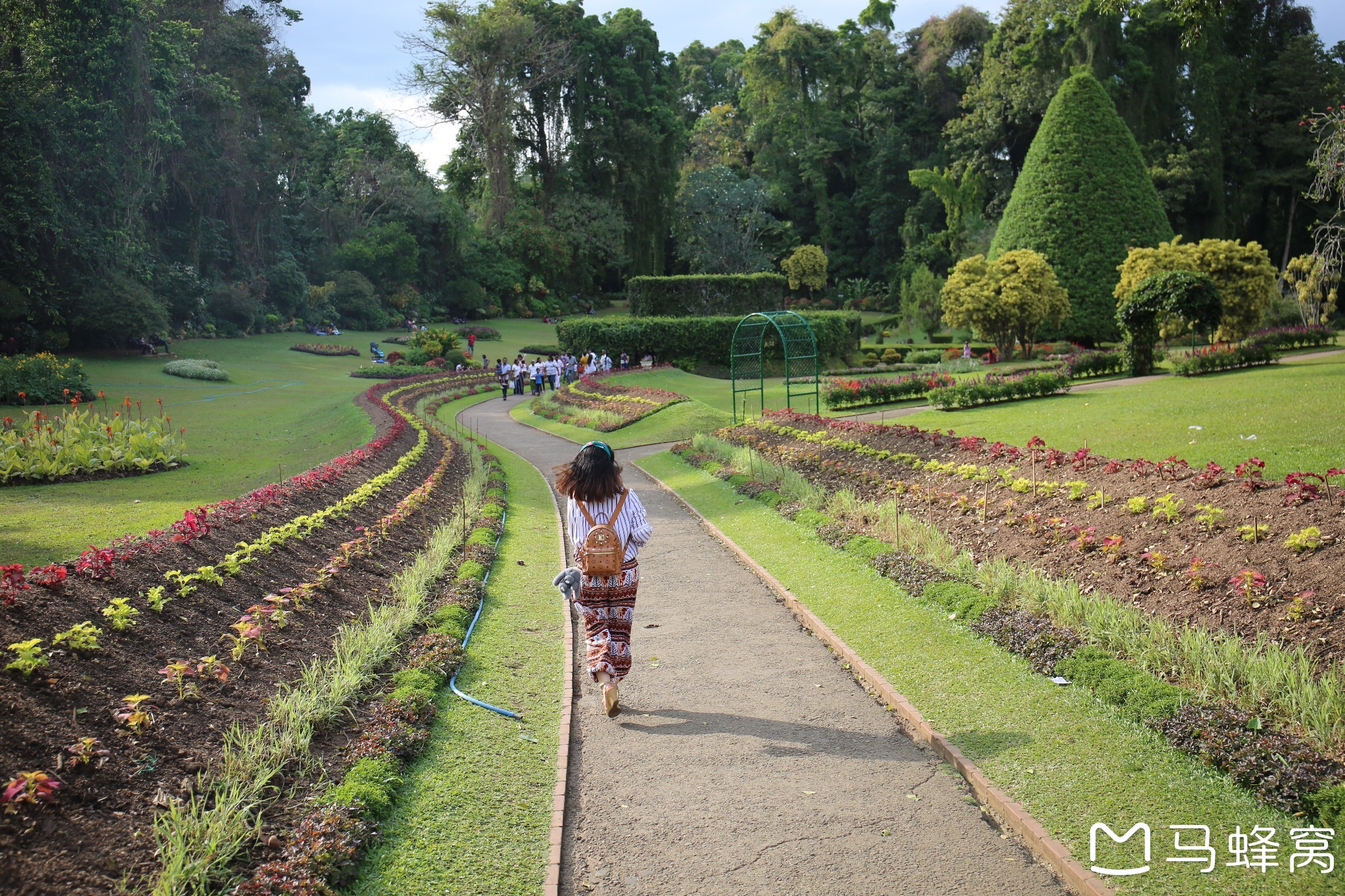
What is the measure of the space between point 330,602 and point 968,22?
201ft

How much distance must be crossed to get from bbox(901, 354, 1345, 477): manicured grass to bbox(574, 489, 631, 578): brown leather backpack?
7.14 m

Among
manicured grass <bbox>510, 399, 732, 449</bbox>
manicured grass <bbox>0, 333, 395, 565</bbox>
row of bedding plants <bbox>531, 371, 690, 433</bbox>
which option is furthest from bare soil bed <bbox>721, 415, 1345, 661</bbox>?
row of bedding plants <bbox>531, 371, 690, 433</bbox>

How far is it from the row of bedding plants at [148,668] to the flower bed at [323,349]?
109 feet

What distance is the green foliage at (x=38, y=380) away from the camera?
2059 cm

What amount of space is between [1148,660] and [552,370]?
93.8 feet

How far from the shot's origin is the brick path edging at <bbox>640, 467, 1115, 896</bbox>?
12.3 feet

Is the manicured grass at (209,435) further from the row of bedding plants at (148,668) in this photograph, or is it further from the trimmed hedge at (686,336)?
the trimmed hedge at (686,336)

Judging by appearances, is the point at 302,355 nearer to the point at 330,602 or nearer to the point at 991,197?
the point at 330,602

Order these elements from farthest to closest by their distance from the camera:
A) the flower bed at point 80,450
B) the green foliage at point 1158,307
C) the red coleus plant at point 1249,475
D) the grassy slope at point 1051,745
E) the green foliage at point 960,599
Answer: the green foliage at point 1158,307 < the flower bed at point 80,450 < the red coleus plant at point 1249,475 < the green foliage at point 960,599 < the grassy slope at point 1051,745

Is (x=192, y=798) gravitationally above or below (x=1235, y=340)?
below

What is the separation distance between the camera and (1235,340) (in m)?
24.1

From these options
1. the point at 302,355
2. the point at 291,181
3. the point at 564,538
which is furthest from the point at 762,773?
the point at 291,181

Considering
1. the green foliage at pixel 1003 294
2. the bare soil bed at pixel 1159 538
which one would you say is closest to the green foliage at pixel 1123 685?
the bare soil bed at pixel 1159 538

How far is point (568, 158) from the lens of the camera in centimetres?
5744
